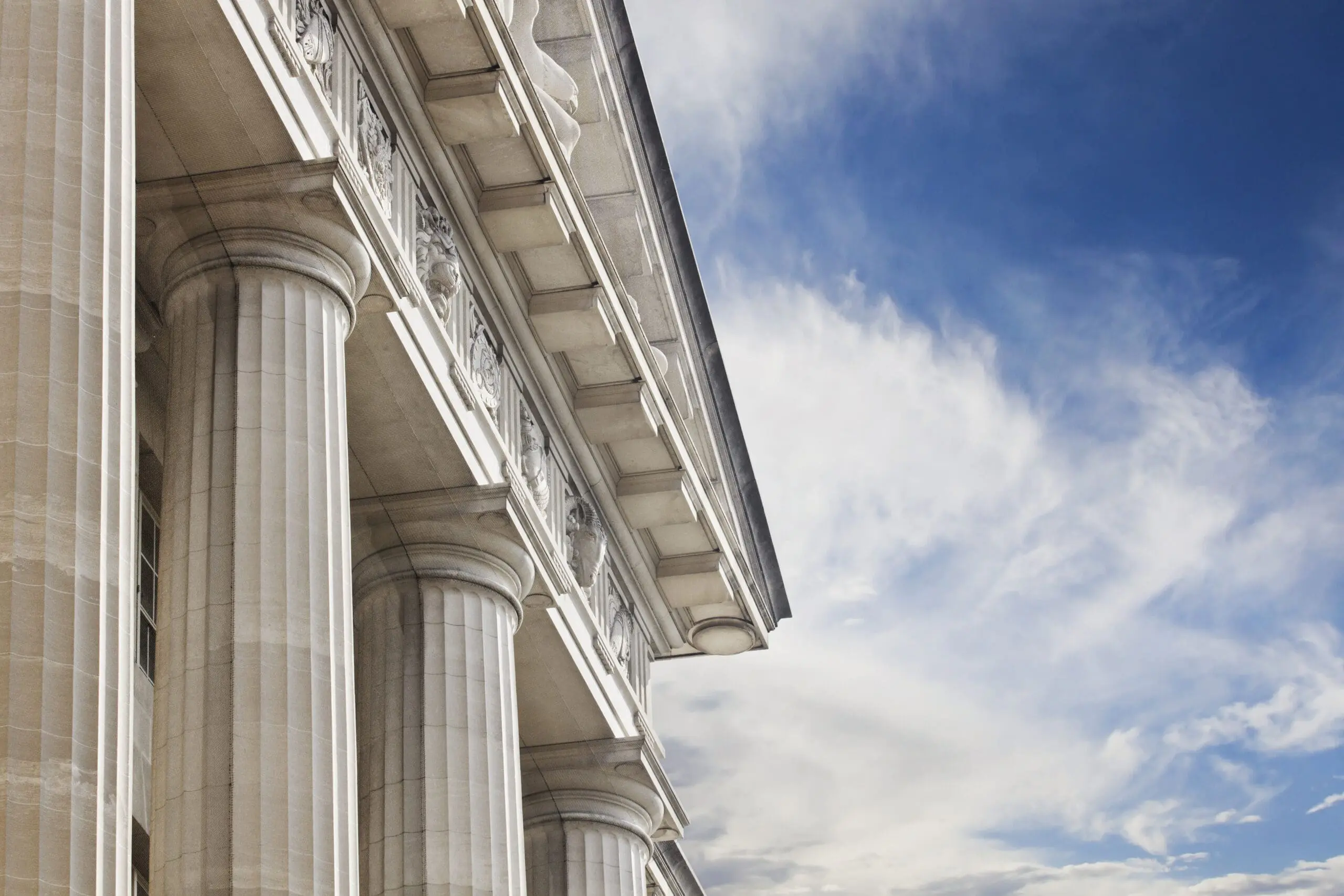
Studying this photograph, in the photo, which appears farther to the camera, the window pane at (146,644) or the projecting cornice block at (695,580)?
the projecting cornice block at (695,580)

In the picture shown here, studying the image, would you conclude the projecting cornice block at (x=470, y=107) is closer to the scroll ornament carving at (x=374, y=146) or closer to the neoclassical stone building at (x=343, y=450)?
the neoclassical stone building at (x=343, y=450)

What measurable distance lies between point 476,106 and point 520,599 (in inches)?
278

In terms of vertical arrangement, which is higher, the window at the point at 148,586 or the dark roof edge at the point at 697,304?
the dark roof edge at the point at 697,304

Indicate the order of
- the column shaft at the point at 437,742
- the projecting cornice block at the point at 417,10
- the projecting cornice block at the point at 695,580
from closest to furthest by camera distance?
the projecting cornice block at the point at 417,10 < the column shaft at the point at 437,742 < the projecting cornice block at the point at 695,580

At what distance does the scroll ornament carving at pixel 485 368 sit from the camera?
93.0 ft

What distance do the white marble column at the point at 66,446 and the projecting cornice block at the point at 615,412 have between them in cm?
1614

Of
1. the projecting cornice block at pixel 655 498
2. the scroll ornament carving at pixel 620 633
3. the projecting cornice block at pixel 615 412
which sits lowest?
the scroll ornament carving at pixel 620 633

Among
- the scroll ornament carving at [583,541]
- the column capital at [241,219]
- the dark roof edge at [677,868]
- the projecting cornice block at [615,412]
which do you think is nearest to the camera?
the column capital at [241,219]

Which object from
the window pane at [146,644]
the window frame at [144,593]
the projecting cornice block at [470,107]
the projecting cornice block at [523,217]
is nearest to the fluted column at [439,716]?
the window frame at [144,593]

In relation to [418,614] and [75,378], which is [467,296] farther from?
[75,378]

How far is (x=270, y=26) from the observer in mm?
21844

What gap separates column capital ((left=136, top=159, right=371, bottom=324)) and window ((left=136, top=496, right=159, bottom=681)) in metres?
4.91

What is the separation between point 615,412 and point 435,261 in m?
6.28

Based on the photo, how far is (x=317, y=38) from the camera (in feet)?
77.3
